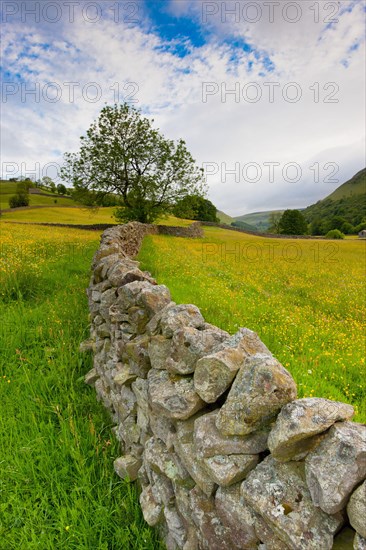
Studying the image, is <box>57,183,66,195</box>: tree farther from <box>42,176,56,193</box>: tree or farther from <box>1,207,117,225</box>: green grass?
<box>1,207,117,225</box>: green grass

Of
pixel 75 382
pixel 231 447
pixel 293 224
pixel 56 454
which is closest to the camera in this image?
pixel 231 447

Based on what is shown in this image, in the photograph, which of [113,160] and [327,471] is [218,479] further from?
[113,160]

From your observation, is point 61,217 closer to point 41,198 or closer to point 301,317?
point 41,198

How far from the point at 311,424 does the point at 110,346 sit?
347cm

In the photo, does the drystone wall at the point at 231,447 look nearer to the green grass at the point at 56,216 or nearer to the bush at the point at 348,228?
the green grass at the point at 56,216

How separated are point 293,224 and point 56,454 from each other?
3724 inches

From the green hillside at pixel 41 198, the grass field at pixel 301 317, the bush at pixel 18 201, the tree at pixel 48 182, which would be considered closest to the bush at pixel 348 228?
the green hillside at pixel 41 198

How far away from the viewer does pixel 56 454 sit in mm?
3393

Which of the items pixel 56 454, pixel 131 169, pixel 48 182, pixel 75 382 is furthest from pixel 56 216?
pixel 48 182

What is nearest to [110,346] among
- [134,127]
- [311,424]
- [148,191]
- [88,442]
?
[88,442]

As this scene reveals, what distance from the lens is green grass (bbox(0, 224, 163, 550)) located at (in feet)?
8.94

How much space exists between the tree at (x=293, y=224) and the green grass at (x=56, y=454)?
90830 mm

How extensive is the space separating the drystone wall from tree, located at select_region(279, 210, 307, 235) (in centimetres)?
9216

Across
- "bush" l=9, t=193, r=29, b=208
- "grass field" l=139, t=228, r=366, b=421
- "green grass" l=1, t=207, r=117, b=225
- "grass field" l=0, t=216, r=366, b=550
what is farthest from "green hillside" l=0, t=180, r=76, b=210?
"grass field" l=0, t=216, r=366, b=550
